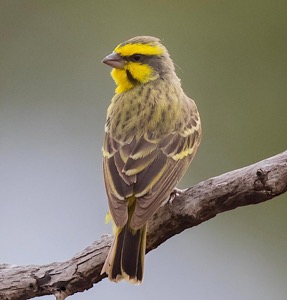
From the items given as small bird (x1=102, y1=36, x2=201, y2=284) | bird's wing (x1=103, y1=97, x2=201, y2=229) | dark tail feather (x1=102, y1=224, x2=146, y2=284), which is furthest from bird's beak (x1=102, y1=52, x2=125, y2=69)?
dark tail feather (x1=102, y1=224, x2=146, y2=284)

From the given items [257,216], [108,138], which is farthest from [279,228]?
[108,138]

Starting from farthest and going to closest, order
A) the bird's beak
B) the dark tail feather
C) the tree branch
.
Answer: the bird's beak
the dark tail feather
the tree branch

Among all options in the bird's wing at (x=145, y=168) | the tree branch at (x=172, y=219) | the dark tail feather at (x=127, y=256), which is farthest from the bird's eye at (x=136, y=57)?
the dark tail feather at (x=127, y=256)

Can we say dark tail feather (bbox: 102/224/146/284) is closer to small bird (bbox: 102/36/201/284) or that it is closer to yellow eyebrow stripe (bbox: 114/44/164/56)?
small bird (bbox: 102/36/201/284)

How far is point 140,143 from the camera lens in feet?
17.9

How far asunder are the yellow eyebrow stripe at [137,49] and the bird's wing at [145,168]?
473 mm

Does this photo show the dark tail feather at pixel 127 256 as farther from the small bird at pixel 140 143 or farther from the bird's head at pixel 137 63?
the bird's head at pixel 137 63

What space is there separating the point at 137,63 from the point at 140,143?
650mm

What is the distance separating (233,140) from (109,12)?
1.74 metres

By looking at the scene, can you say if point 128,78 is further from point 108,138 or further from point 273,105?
point 273,105

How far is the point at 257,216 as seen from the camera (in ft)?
25.3

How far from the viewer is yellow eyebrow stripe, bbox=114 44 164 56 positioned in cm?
593

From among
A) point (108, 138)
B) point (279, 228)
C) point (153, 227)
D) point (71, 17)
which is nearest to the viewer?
point (153, 227)

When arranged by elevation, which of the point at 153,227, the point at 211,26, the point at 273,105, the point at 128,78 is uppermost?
the point at 211,26
